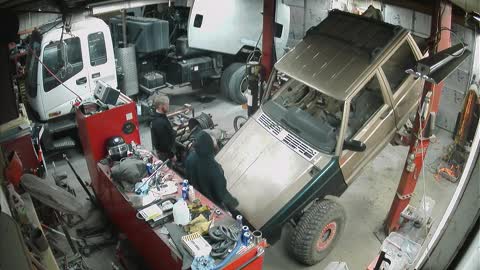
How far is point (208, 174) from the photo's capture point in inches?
183

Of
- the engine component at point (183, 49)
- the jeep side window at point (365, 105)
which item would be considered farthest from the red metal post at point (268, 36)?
the engine component at point (183, 49)

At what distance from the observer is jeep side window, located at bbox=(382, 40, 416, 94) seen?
5426 mm

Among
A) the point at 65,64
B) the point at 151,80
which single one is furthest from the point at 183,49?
the point at 65,64

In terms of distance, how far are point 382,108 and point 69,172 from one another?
209 inches

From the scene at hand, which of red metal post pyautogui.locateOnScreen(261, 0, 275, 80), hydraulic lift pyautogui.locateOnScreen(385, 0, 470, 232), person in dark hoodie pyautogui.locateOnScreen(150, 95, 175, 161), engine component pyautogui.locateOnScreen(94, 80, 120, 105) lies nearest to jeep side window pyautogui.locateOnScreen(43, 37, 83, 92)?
engine component pyautogui.locateOnScreen(94, 80, 120, 105)

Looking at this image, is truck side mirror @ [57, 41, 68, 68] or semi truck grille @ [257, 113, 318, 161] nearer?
semi truck grille @ [257, 113, 318, 161]

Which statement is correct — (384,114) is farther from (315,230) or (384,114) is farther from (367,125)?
(315,230)

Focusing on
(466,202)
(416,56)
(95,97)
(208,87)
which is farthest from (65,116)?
(466,202)

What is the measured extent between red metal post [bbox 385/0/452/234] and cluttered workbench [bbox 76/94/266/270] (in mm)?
2316

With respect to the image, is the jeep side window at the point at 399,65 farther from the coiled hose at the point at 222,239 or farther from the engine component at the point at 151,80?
the engine component at the point at 151,80

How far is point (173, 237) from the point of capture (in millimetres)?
3881

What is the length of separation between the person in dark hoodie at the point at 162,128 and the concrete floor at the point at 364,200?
1.38 m

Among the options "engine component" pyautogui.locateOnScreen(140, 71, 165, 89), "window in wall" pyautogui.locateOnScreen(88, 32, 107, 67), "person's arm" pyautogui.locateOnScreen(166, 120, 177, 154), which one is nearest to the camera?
"person's arm" pyautogui.locateOnScreen(166, 120, 177, 154)

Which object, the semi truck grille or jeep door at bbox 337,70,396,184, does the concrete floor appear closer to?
jeep door at bbox 337,70,396,184
